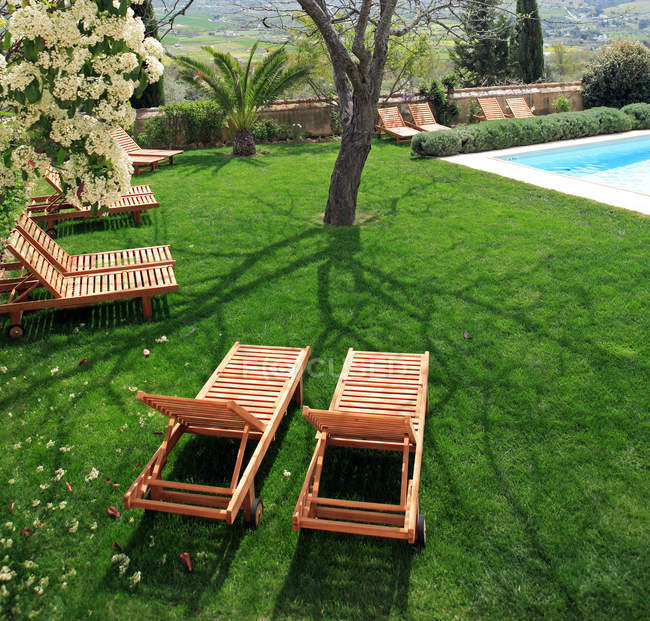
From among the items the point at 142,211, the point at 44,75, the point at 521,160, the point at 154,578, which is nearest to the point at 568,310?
the point at 154,578

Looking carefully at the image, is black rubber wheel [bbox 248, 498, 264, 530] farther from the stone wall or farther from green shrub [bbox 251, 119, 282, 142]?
green shrub [bbox 251, 119, 282, 142]

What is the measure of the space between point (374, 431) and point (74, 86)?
304 centimetres

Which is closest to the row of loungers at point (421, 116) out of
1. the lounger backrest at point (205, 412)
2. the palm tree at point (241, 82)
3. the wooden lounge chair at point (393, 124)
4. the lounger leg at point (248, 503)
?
the wooden lounge chair at point (393, 124)

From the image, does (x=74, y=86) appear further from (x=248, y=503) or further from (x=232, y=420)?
(x=248, y=503)

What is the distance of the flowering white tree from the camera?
11.4ft

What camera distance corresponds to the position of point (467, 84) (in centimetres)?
3166

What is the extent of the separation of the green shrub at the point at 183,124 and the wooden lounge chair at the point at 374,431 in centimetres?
1232

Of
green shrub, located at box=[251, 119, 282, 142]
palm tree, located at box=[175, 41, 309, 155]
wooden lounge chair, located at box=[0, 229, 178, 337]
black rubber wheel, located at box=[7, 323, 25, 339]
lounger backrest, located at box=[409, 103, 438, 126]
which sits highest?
palm tree, located at box=[175, 41, 309, 155]

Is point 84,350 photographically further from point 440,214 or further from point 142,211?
point 440,214

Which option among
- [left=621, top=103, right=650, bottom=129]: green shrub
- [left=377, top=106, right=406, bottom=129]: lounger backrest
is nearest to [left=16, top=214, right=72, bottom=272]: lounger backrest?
[left=377, top=106, right=406, bottom=129]: lounger backrest

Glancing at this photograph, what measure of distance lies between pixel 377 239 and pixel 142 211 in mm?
4544

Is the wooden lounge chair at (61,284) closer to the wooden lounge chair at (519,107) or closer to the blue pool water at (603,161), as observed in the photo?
the blue pool water at (603,161)

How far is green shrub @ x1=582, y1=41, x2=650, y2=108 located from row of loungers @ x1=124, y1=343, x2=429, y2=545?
19.3m

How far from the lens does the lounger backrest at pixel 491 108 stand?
19.1 meters
